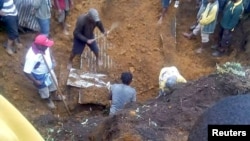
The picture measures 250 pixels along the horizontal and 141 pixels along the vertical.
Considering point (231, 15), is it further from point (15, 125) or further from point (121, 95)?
point (15, 125)

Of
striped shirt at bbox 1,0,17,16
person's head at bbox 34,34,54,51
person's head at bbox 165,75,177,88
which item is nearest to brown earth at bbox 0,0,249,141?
person's head at bbox 165,75,177,88

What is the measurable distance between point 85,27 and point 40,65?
4.16ft

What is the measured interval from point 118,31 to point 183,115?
4.26 m

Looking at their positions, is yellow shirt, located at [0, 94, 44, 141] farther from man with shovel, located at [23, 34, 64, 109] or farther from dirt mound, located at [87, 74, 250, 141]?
man with shovel, located at [23, 34, 64, 109]

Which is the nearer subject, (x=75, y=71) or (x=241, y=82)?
(x=241, y=82)

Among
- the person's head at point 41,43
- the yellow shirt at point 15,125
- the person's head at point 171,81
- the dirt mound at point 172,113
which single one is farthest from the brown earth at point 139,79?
the yellow shirt at point 15,125

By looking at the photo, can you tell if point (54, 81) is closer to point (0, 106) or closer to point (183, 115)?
point (183, 115)

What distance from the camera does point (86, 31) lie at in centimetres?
874

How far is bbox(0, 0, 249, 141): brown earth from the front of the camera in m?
6.54

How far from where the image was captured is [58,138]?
6957mm

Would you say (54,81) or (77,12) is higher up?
(77,12)

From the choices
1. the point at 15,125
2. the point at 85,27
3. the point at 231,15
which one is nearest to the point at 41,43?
the point at 85,27

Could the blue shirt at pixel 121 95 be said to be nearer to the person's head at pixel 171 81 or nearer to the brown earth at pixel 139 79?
the brown earth at pixel 139 79

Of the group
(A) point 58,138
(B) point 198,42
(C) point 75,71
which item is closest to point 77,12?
(C) point 75,71
